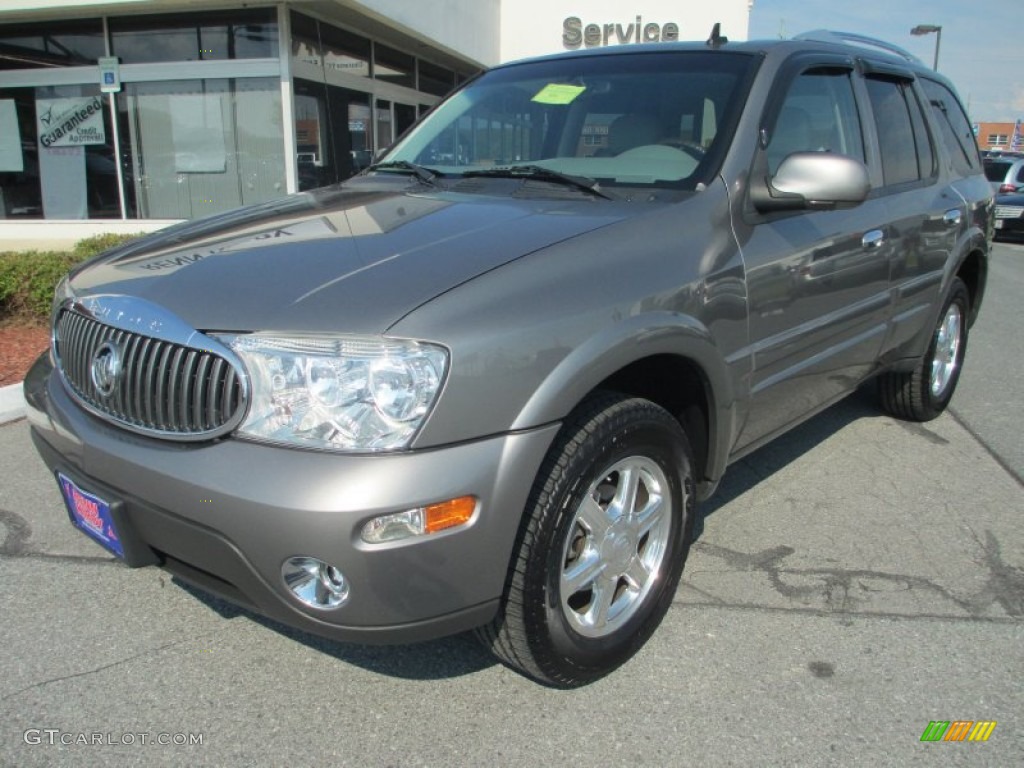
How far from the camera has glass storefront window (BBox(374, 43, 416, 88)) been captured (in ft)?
41.8

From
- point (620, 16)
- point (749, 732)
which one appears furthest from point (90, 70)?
point (749, 732)

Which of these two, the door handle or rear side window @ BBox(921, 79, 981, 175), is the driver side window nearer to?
the door handle

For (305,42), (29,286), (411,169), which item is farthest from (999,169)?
(29,286)

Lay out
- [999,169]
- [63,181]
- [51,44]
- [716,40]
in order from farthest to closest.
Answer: [999,169], [63,181], [51,44], [716,40]

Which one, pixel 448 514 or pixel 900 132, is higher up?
pixel 900 132

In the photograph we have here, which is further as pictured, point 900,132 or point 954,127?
point 954,127

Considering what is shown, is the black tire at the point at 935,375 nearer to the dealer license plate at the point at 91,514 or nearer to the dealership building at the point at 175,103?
the dealer license plate at the point at 91,514

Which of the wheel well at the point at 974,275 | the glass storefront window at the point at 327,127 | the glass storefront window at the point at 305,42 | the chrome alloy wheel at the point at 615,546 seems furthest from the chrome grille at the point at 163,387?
the glass storefront window at the point at 305,42

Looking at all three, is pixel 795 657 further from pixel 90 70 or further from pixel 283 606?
pixel 90 70

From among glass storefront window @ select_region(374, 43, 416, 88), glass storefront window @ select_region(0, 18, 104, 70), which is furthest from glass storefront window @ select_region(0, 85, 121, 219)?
glass storefront window @ select_region(374, 43, 416, 88)

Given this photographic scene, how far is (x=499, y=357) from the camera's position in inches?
75.3

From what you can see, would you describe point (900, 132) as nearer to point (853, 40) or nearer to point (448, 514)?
point (853, 40)

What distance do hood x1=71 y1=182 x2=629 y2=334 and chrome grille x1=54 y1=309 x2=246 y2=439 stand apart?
0.10 m

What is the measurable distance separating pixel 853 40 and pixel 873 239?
1348 mm
